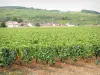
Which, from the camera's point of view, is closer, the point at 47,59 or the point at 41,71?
the point at 41,71

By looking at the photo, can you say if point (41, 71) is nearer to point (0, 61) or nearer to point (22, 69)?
point (22, 69)

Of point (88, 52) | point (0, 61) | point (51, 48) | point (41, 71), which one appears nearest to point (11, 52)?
point (0, 61)

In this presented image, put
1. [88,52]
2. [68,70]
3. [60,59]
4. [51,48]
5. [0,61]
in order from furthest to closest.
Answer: [88,52] → [60,59] → [51,48] → [68,70] → [0,61]

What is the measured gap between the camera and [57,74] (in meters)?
13.8

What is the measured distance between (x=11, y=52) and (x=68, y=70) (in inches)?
136

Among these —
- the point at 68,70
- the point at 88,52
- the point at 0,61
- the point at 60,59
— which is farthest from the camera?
the point at 88,52

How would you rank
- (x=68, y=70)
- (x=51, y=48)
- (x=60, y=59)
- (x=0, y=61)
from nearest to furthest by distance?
1. (x=0, y=61)
2. (x=68, y=70)
3. (x=51, y=48)
4. (x=60, y=59)

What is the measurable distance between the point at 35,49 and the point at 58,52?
1.85 meters

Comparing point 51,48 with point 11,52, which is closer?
point 11,52

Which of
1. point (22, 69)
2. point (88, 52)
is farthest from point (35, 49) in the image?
point (88, 52)

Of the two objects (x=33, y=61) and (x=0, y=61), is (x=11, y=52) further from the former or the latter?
(x=33, y=61)

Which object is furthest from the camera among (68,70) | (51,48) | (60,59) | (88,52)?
(88,52)

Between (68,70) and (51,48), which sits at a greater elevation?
(51,48)

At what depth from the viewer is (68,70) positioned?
48.9ft
